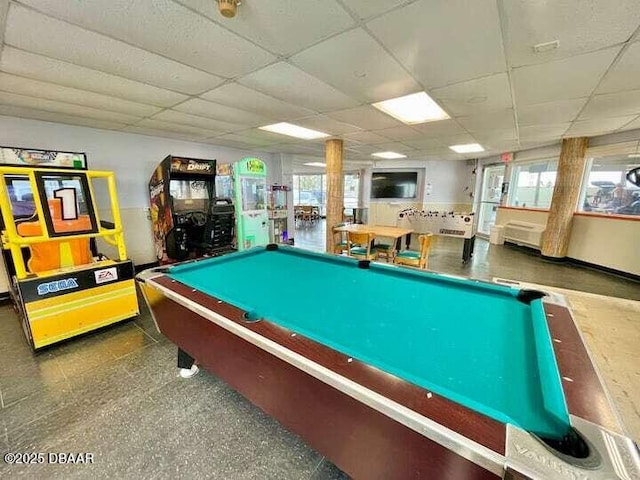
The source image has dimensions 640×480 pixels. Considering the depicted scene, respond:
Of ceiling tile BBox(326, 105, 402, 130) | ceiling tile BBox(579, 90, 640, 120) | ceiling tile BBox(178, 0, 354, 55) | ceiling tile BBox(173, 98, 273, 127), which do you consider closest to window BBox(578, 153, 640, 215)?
ceiling tile BBox(579, 90, 640, 120)

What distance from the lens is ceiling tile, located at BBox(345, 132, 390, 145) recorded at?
15.0ft

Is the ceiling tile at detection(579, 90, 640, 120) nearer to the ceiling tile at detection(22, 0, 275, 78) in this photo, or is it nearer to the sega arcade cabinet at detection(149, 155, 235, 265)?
the ceiling tile at detection(22, 0, 275, 78)

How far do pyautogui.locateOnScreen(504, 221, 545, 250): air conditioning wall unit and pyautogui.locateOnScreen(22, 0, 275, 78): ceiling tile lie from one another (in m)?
6.75

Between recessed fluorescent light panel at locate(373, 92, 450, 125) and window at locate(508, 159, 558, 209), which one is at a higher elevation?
recessed fluorescent light panel at locate(373, 92, 450, 125)

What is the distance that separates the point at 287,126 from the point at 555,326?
396 cm

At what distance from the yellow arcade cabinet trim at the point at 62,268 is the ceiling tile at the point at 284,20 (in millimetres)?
2090

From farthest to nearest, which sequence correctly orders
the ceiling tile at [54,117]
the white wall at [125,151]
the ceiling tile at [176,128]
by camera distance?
the ceiling tile at [176,128]
the white wall at [125,151]
the ceiling tile at [54,117]

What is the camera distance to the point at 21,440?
1.54 metres

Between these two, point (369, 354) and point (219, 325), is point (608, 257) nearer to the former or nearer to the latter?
point (369, 354)

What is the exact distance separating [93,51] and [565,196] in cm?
732

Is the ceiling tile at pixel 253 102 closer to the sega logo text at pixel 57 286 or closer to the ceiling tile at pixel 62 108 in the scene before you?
the ceiling tile at pixel 62 108

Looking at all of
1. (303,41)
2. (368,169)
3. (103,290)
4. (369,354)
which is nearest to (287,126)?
(303,41)

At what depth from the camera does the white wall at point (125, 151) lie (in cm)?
355

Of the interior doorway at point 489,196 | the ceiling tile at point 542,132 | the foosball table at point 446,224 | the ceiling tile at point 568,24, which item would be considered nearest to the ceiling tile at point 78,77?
the ceiling tile at point 568,24
